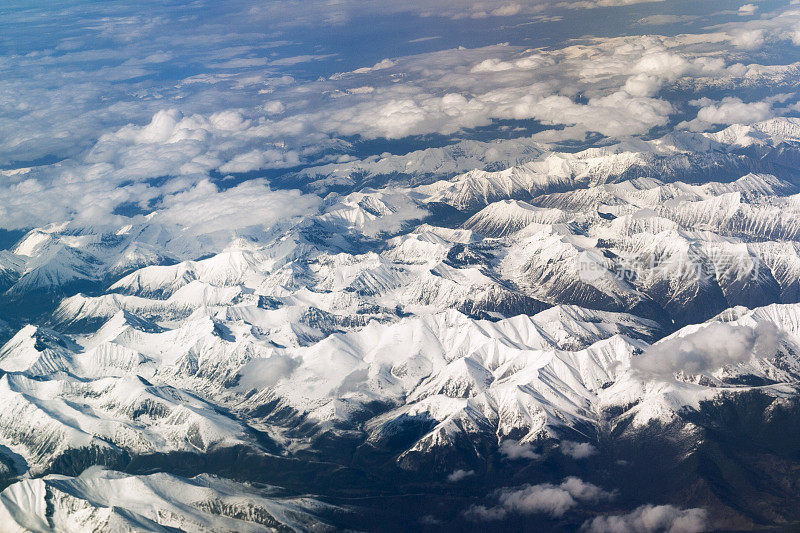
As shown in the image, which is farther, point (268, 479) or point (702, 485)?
point (268, 479)

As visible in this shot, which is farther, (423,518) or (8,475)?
(8,475)

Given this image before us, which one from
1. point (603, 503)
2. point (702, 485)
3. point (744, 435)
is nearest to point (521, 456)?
point (603, 503)

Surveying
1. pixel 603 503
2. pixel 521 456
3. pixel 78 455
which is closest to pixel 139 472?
pixel 78 455

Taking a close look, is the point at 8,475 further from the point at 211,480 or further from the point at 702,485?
the point at 702,485

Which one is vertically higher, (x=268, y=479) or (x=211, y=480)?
(x=211, y=480)

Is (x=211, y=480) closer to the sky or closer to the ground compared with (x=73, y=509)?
closer to the ground

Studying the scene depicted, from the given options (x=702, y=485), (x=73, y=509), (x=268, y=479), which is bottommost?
(x=268, y=479)

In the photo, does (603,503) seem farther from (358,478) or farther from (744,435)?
(358,478)

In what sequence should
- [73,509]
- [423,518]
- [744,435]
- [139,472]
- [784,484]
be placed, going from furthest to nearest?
[139,472], [744,435], [423,518], [784,484], [73,509]

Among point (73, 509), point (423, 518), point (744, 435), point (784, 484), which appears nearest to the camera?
point (73, 509)
